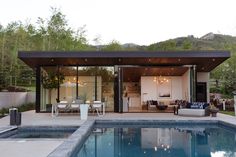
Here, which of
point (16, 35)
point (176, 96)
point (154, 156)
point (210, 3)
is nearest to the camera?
point (154, 156)

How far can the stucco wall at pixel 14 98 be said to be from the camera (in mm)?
18922

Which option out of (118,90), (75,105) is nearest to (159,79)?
(118,90)

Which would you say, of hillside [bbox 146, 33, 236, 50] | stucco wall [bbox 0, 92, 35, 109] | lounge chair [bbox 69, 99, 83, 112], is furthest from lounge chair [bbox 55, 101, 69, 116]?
hillside [bbox 146, 33, 236, 50]

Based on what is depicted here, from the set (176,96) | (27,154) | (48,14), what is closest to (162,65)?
(176,96)

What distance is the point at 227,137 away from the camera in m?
10.2

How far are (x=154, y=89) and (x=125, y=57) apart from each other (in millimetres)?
7499

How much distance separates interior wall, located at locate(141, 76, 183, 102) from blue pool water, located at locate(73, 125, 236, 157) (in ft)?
29.7

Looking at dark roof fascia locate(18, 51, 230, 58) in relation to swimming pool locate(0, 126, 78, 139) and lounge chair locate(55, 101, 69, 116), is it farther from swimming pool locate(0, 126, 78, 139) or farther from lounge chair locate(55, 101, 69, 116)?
swimming pool locate(0, 126, 78, 139)

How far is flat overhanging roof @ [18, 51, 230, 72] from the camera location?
1452 centimetres

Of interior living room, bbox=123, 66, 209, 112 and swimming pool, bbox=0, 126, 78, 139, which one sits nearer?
swimming pool, bbox=0, 126, 78, 139

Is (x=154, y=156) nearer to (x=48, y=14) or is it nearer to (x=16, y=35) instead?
(x=16, y=35)

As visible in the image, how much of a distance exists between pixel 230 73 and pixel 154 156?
65.8 ft

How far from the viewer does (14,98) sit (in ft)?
68.6

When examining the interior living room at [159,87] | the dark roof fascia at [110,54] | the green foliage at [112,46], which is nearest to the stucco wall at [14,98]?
the dark roof fascia at [110,54]
